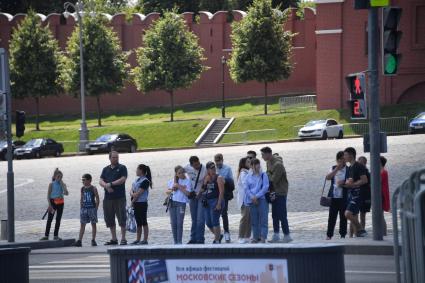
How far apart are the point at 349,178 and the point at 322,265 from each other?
11.8 m

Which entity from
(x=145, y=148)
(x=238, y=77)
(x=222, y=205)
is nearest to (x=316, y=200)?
(x=222, y=205)

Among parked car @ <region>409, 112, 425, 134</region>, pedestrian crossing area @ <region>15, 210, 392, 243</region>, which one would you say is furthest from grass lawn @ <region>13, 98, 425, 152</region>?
pedestrian crossing area @ <region>15, 210, 392, 243</region>

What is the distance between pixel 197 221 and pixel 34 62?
60.8m

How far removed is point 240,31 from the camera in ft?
251

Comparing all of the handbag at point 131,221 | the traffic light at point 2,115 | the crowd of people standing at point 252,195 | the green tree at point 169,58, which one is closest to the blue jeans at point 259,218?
the crowd of people standing at point 252,195

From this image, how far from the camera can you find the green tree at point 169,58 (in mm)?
78812

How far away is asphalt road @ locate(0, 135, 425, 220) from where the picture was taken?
35.2m

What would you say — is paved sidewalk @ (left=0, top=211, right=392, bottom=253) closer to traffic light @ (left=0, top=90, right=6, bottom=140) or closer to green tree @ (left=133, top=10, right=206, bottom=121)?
traffic light @ (left=0, top=90, right=6, bottom=140)

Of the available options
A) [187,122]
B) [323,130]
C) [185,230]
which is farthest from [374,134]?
[187,122]

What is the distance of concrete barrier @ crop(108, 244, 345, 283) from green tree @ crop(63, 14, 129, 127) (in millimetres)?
68359

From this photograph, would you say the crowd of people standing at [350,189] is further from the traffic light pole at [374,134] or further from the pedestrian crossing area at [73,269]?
the pedestrian crossing area at [73,269]

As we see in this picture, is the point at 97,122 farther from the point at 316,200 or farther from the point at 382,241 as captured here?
the point at 382,241

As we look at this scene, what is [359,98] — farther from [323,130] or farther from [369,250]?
[323,130]

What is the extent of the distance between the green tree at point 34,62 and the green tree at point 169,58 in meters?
6.57
